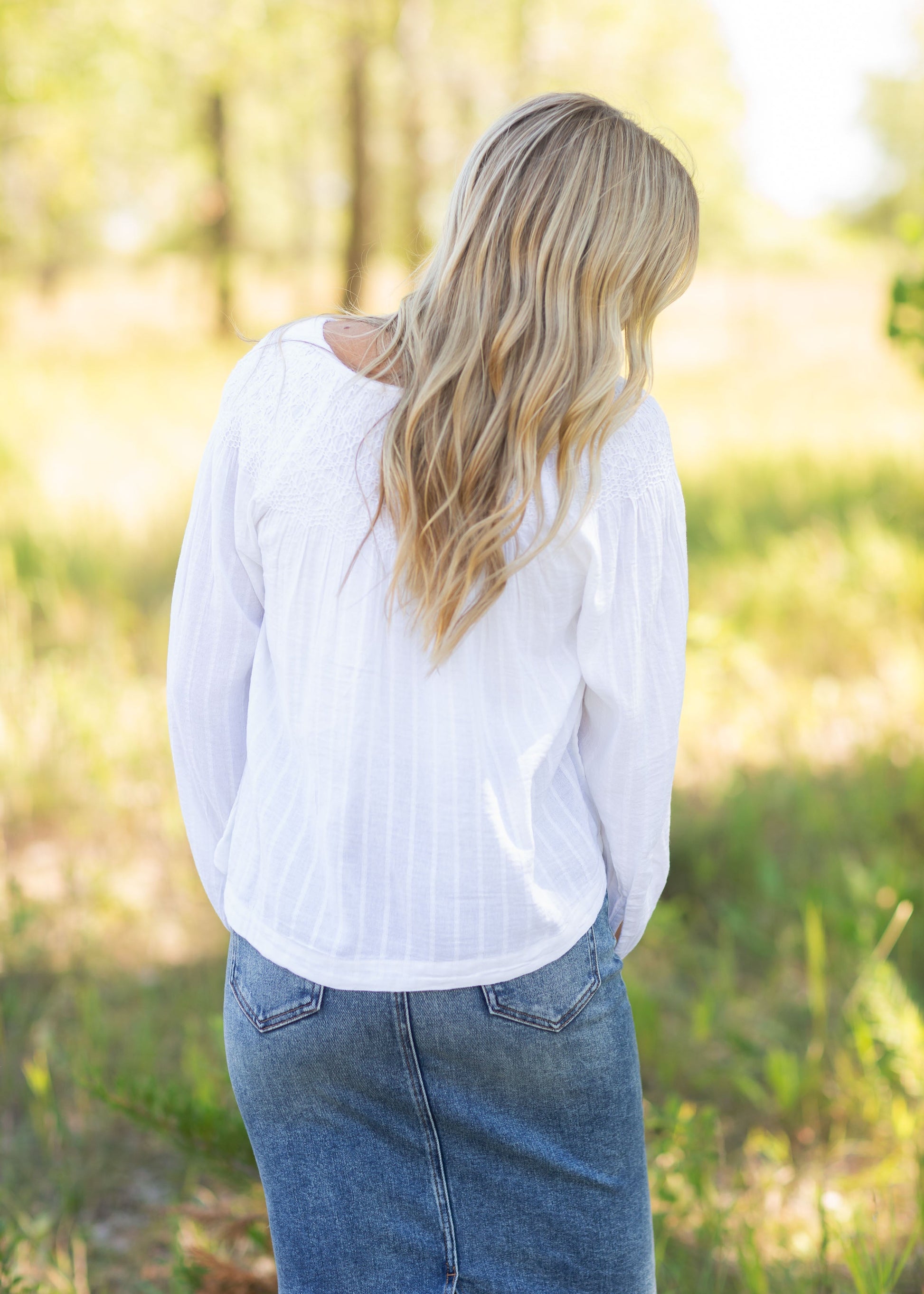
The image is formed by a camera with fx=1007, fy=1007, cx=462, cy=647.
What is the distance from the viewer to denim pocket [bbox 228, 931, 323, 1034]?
126 centimetres

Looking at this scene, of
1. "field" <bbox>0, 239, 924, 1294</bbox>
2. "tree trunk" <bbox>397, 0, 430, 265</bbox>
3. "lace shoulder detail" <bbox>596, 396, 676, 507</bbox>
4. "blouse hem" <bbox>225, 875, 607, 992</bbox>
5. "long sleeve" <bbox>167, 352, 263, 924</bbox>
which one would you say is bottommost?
"field" <bbox>0, 239, 924, 1294</bbox>

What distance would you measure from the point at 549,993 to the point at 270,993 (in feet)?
1.17

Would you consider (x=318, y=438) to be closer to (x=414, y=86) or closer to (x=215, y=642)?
(x=215, y=642)

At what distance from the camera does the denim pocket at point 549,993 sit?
1261 mm

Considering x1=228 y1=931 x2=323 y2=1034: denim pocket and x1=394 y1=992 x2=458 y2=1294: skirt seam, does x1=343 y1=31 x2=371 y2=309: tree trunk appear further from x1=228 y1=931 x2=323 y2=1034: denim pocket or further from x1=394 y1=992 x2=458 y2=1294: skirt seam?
x1=394 y1=992 x2=458 y2=1294: skirt seam

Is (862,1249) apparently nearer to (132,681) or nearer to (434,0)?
(132,681)

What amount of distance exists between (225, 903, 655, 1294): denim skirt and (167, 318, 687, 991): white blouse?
0.06 m

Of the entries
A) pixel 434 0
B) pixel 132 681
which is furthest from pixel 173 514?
pixel 434 0

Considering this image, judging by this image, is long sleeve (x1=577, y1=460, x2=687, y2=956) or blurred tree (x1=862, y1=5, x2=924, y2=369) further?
blurred tree (x1=862, y1=5, x2=924, y2=369)

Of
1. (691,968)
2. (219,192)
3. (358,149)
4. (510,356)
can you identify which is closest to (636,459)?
(510,356)

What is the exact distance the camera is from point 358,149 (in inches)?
578

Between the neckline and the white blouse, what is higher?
the neckline

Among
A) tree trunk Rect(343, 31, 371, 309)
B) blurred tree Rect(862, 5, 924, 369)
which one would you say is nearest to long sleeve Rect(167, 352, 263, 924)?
tree trunk Rect(343, 31, 371, 309)

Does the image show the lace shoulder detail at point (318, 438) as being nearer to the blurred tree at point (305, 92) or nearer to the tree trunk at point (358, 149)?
the blurred tree at point (305, 92)
